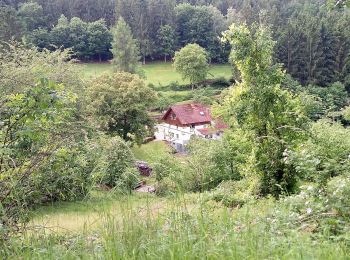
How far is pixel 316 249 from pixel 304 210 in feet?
4.14

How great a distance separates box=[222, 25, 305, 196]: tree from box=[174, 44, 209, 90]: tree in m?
39.7

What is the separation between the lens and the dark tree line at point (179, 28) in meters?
52.5

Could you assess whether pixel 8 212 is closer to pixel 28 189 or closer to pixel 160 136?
pixel 28 189

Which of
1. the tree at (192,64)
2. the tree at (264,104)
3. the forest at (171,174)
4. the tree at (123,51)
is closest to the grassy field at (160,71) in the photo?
the tree at (123,51)

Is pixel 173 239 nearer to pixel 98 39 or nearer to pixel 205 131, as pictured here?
pixel 205 131

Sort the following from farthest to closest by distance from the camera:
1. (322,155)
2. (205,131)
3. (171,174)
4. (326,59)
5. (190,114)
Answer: (326,59)
(190,114)
(205,131)
(322,155)
(171,174)

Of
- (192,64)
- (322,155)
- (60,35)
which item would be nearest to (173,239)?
(322,155)

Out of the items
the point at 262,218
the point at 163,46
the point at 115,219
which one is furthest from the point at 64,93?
the point at 163,46

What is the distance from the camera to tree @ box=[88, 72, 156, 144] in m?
27.3

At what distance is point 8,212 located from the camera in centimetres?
381

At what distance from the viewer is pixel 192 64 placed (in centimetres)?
5141

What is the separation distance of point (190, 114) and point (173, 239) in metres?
35.7

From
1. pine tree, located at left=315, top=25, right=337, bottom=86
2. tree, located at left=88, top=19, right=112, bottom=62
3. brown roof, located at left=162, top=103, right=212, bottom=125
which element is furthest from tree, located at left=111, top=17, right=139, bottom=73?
pine tree, located at left=315, top=25, right=337, bottom=86

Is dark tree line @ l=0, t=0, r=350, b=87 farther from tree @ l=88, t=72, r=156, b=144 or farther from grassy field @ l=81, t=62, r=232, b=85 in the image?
tree @ l=88, t=72, r=156, b=144
